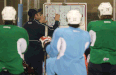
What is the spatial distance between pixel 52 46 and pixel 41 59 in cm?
162

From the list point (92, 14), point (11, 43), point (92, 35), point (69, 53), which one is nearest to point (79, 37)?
point (69, 53)

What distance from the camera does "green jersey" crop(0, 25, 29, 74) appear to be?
1906 mm

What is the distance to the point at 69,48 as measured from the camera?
1.83 meters

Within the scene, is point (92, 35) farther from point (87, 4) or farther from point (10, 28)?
point (87, 4)

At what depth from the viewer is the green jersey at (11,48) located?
1.91 meters

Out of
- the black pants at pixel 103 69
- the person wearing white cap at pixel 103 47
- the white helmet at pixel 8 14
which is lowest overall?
the black pants at pixel 103 69

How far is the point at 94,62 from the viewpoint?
2.17 metres

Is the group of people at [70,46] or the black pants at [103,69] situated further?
the black pants at [103,69]

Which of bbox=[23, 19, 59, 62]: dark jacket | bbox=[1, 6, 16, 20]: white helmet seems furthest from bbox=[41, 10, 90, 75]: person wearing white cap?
bbox=[23, 19, 59, 62]: dark jacket

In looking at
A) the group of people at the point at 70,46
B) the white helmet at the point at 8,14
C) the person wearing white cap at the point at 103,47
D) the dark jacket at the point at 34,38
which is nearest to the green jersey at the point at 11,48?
the group of people at the point at 70,46

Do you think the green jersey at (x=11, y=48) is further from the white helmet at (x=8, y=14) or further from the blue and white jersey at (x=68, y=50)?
the blue and white jersey at (x=68, y=50)

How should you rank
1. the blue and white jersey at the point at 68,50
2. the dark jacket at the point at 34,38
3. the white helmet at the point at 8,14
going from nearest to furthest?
the blue and white jersey at the point at 68,50
the white helmet at the point at 8,14
the dark jacket at the point at 34,38

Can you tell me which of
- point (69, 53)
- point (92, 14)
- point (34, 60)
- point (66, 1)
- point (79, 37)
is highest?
point (66, 1)

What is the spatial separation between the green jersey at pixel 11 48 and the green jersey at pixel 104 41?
2.98 ft
